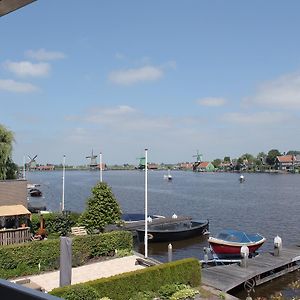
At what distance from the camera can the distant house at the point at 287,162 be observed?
19112 cm

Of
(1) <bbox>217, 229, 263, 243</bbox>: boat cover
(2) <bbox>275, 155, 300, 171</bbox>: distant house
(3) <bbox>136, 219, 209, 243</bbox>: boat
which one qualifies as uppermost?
(2) <bbox>275, 155, 300, 171</bbox>: distant house

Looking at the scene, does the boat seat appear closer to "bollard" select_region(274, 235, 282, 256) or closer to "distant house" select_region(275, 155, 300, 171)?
"bollard" select_region(274, 235, 282, 256)

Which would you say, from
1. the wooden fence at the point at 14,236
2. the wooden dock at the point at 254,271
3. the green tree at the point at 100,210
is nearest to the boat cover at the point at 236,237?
the wooden dock at the point at 254,271

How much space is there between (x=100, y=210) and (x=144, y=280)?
951 centimetres

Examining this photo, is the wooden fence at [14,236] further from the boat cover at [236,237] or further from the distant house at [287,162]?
the distant house at [287,162]

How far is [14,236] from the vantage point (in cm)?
2114

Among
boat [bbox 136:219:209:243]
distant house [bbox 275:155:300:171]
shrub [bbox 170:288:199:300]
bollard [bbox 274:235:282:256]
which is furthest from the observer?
distant house [bbox 275:155:300:171]

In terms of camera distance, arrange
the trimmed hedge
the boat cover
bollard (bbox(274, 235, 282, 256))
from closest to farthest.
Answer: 1. the trimmed hedge
2. bollard (bbox(274, 235, 282, 256))
3. the boat cover

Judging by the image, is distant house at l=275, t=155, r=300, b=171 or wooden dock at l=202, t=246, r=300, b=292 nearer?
wooden dock at l=202, t=246, r=300, b=292

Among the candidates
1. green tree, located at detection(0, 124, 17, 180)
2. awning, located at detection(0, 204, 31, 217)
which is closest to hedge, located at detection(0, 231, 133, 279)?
awning, located at detection(0, 204, 31, 217)

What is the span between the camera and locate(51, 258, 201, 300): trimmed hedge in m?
12.9

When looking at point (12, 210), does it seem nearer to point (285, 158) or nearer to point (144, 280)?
point (144, 280)

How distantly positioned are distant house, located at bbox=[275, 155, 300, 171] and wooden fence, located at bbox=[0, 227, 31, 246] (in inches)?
7221

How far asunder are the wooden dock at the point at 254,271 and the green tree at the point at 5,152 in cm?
2370
